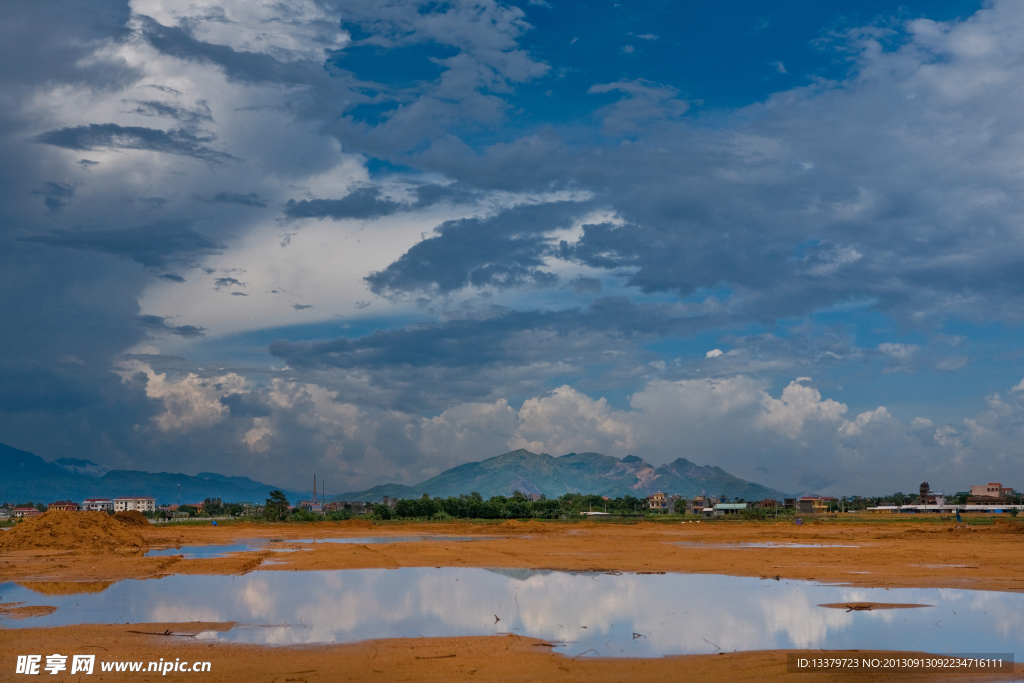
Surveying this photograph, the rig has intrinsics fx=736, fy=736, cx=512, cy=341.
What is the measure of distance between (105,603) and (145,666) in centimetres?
1035

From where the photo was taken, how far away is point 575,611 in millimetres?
21812

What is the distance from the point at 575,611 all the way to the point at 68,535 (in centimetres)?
3805

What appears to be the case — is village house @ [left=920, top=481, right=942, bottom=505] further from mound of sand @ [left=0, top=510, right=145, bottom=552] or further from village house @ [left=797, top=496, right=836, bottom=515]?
mound of sand @ [left=0, top=510, right=145, bottom=552]

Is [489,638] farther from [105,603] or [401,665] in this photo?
[105,603]

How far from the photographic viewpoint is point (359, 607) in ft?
74.9

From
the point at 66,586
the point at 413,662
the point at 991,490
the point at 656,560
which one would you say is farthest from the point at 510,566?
the point at 991,490

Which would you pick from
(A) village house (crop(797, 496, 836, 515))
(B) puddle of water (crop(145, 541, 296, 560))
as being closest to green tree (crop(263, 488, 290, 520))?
(B) puddle of water (crop(145, 541, 296, 560))

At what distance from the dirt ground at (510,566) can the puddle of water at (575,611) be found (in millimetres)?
1369

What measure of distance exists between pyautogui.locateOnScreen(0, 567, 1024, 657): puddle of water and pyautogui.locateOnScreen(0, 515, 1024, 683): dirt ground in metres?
1.37

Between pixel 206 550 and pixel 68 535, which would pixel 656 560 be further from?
pixel 68 535

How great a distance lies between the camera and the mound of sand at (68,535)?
44312mm

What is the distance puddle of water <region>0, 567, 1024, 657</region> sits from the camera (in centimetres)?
1762

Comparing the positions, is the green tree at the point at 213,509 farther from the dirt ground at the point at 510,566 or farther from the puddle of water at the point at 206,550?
the puddle of water at the point at 206,550

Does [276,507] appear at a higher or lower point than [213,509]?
higher
